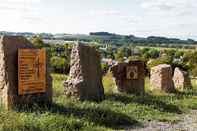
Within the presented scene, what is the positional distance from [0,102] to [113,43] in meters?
58.6

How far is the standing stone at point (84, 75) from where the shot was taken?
16.2m

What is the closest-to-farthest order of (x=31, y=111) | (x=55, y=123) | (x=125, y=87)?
(x=55, y=123)
(x=31, y=111)
(x=125, y=87)

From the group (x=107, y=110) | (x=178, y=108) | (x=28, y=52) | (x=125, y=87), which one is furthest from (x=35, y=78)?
(x=125, y=87)

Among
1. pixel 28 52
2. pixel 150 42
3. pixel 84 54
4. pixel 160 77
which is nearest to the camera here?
pixel 28 52

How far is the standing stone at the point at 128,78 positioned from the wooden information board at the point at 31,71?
617 cm

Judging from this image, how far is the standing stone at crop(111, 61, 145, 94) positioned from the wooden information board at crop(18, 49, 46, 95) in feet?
20.2

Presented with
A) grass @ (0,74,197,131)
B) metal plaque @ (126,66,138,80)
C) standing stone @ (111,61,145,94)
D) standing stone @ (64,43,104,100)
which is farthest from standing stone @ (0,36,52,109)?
metal plaque @ (126,66,138,80)

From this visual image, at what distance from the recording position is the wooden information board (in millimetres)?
13586

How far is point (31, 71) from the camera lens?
14023mm

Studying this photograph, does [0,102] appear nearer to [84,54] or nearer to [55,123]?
[55,123]

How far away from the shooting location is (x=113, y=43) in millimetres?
71750

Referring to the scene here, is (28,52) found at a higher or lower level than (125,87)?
higher

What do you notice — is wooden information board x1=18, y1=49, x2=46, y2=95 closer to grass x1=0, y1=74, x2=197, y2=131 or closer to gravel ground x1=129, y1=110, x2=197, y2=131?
grass x1=0, y1=74, x2=197, y2=131

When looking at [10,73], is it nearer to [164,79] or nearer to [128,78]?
[128,78]
